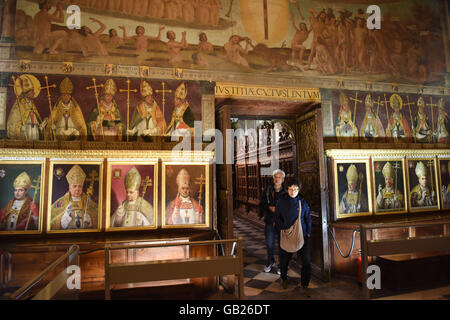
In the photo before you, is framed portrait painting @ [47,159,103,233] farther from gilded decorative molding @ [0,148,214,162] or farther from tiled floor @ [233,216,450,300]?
tiled floor @ [233,216,450,300]

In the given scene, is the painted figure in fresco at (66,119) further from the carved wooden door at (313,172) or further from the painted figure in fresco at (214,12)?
the carved wooden door at (313,172)

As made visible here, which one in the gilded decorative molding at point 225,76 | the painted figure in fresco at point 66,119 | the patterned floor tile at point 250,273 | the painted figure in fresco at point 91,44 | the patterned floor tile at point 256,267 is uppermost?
the painted figure in fresco at point 91,44

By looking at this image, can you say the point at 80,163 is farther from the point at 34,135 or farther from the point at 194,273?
the point at 194,273

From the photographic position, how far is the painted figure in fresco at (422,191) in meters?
6.55

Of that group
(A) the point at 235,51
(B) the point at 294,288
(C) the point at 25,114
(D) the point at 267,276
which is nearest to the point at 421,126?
(A) the point at 235,51

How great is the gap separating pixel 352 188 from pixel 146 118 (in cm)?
458

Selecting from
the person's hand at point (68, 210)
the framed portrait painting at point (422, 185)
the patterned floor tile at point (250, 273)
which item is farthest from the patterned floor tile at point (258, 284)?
the framed portrait painting at point (422, 185)

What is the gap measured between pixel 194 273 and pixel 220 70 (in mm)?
4096

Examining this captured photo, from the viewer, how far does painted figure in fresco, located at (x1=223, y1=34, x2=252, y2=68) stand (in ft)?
19.4

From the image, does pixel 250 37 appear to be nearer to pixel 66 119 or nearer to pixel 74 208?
pixel 66 119

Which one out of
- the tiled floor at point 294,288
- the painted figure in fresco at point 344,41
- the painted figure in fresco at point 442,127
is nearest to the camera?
the tiled floor at point 294,288

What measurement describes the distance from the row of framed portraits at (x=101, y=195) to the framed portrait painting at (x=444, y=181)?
5753 mm

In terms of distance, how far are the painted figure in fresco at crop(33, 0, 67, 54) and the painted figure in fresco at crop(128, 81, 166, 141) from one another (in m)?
1.72

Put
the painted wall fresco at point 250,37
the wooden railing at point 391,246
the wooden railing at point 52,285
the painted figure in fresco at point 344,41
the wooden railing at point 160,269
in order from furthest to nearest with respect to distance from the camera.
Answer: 1. the painted figure in fresco at point 344,41
2. the painted wall fresco at point 250,37
3. the wooden railing at point 391,246
4. the wooden railing at point 160,269
5. the wooden railing at point 52,285
